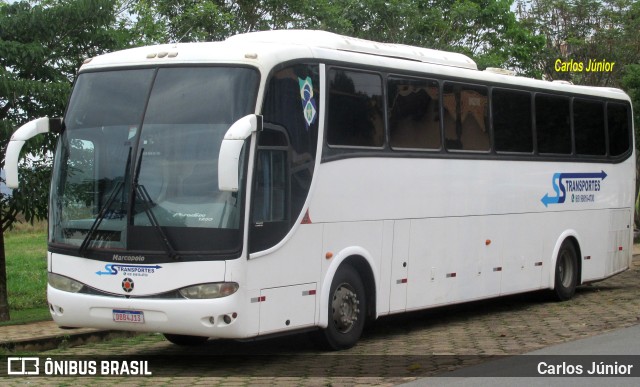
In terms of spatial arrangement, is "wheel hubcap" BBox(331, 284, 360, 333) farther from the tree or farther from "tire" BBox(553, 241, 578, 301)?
"tire" BBox(553, 241, 578, 301)

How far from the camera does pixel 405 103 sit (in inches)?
527

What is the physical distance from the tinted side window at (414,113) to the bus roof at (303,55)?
195 mm

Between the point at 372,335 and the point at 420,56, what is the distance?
370 cm

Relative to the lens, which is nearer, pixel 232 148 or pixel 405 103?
pixel 232 148

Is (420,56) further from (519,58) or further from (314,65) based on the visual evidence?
(519,58)

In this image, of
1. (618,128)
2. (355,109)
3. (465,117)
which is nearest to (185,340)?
(355,109)

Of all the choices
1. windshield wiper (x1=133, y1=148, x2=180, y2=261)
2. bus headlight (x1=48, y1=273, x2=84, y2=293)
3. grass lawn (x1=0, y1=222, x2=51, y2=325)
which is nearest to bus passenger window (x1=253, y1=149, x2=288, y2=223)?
windshield wiper (x1=133, y1=148, x2=180, y2=261)

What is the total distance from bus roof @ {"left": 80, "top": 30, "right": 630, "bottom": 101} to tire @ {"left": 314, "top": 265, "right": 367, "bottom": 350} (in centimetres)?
245

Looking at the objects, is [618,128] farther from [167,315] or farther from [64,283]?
[64,283]

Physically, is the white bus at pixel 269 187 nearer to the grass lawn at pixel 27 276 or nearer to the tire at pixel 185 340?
the tire at pixel 185 340

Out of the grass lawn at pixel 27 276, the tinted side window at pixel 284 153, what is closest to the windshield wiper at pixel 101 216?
the tinted side window at pixel 284 153

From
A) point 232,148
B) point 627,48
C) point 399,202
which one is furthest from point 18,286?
point 627,48

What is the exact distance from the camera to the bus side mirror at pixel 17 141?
1067 centimetres

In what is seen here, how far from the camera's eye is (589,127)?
1783cm
